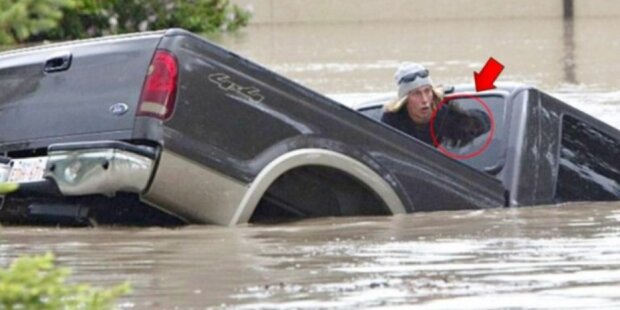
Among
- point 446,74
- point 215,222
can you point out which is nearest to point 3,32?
point 215,222

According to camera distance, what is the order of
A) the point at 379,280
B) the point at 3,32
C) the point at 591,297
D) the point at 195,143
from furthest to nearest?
the point at 195,143
the point at 379,280
the point at 591,297
the point at 3,32

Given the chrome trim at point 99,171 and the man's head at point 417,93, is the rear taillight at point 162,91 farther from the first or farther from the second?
the man's head at point 417,93

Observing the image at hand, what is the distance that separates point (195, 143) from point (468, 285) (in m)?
1.94

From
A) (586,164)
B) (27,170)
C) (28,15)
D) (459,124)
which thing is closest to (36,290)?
(28,15)

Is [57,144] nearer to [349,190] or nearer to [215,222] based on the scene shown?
[215,222]

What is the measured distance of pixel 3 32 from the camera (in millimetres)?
6254

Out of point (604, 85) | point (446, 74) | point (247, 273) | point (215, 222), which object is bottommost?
point (247, 273)

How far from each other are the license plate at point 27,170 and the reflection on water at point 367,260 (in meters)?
0.30

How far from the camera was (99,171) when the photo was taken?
28.3ft

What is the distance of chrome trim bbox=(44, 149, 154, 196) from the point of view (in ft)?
28.1

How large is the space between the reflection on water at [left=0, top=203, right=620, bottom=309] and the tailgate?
1.77 feet

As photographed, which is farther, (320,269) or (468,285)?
(320,269)

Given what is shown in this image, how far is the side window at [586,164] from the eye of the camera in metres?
10.3

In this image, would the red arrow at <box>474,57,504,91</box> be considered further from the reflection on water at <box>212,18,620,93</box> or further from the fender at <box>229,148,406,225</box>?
the reflection on water at <box>212,18,620,93</box>
